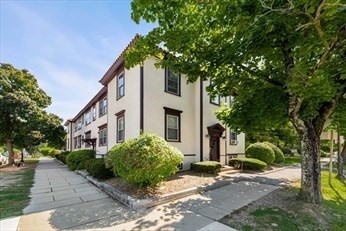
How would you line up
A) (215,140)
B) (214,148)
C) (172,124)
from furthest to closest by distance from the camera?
(215,140) → (214,148) → (172,124)

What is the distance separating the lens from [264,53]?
5.88 metres

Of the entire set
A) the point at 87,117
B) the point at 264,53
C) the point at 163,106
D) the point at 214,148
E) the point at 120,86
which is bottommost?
the point at 214,148

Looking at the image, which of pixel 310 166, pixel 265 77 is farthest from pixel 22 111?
pixel 310 166

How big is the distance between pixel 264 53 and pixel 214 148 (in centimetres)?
953

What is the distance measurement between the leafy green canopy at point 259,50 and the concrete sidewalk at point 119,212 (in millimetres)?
2887

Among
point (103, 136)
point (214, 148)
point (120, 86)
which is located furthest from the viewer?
point (103, 136)

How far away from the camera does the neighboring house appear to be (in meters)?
11.0

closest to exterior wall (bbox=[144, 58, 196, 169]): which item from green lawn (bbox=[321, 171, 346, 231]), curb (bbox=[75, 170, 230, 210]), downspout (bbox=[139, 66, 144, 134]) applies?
downspout (bbox=[139, 66, 144, 134])

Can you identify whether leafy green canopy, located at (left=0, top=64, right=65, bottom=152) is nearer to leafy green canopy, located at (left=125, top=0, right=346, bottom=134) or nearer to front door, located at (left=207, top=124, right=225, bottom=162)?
front door, located at (left=207, top=124, right=225, bottom=162)

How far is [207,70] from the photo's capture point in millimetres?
6766

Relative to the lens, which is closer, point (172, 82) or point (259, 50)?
point (259, 50)

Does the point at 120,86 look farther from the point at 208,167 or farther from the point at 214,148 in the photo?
the point at 214,148

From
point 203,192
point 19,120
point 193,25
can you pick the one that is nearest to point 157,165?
point 203,192

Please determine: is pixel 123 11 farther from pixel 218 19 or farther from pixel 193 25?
pixel 218 19
